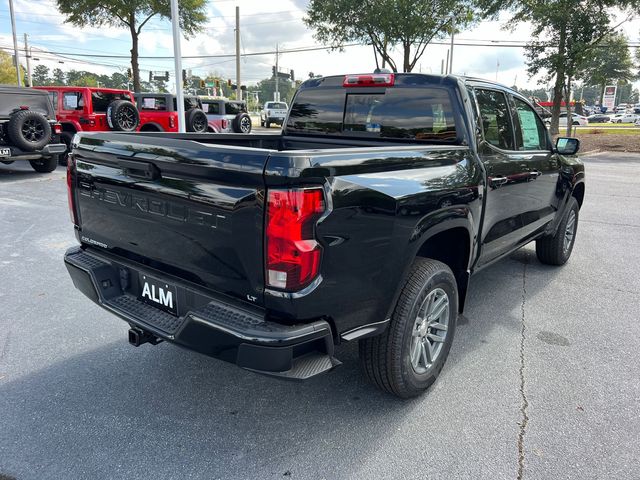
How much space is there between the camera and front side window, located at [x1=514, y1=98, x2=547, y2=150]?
4.11 meters

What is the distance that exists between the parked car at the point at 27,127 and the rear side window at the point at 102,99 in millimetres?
2126

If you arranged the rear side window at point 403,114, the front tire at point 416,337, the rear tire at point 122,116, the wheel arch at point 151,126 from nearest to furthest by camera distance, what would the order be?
the front tire at point 416,337 < the rear side window at point 403,114 < the rear tire at point 122,116 < the wheel arch at point 151,126

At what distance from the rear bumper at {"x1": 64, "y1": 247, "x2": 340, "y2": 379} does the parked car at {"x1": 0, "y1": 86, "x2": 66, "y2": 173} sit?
31.0 feet

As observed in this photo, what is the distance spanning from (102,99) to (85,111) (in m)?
0.81

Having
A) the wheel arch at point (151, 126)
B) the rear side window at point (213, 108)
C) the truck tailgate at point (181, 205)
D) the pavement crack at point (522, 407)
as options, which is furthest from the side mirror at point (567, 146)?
the rear side window at point (213, 108)

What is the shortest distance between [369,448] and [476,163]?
6.31 feet

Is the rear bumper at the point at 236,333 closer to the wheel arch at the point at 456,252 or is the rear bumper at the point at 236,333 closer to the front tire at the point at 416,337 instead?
the front tire at the point at 416,337

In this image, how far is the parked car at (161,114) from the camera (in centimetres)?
1622

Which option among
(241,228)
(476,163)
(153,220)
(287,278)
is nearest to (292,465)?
(287,278)

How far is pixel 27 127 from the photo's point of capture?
1035 cm

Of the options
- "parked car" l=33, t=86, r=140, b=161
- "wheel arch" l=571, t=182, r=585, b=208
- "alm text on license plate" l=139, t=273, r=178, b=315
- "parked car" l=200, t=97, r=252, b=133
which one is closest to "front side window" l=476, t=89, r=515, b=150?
"wheel arch" l=571, t=182, r=585, b=208

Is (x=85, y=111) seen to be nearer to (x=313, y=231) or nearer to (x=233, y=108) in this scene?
(x=233, y=108)

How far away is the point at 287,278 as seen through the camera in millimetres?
2033

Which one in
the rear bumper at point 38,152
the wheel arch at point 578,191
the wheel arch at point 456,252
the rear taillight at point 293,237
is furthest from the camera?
the rear bumper at point 38,152
